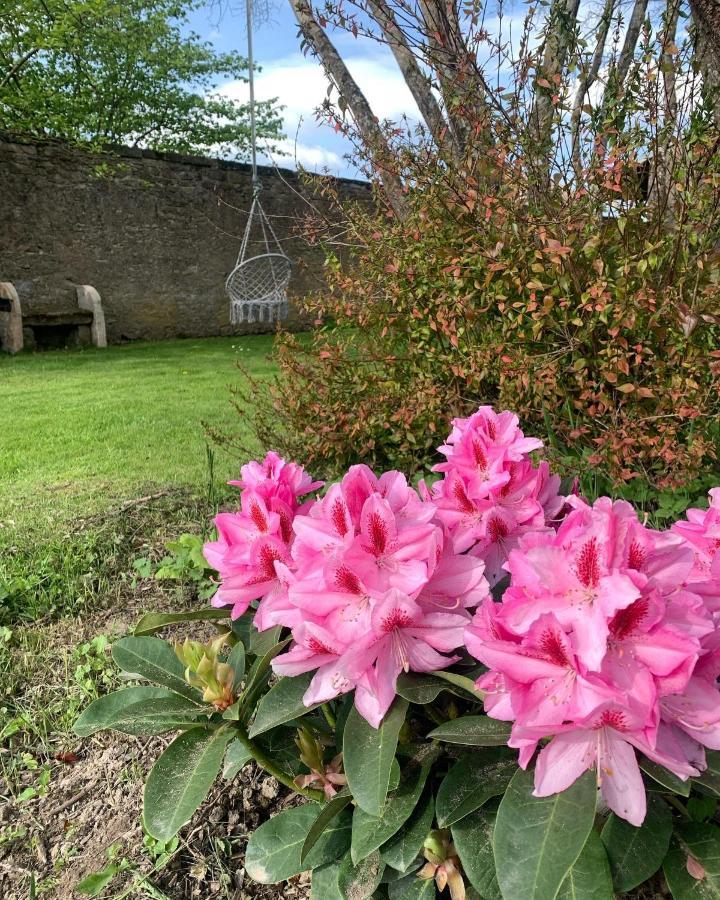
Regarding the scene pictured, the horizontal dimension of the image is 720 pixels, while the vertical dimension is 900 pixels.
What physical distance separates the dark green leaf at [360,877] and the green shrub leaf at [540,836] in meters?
0.31

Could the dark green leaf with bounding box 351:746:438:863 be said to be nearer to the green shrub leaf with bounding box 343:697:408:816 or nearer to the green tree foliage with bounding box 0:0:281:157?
the green shrub leaf with bounding box 343:697:408:816

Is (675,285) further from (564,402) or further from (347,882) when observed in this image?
(347,882)

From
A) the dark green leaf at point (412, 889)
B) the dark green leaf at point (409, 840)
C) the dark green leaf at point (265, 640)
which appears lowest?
the dark green leaf at point (412, 889)

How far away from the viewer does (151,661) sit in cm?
127

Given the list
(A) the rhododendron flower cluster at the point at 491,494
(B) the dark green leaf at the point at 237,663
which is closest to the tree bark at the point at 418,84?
(A) the rhododendron flower cluster at the point at 491,494

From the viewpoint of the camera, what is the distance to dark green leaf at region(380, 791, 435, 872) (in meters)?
1.04

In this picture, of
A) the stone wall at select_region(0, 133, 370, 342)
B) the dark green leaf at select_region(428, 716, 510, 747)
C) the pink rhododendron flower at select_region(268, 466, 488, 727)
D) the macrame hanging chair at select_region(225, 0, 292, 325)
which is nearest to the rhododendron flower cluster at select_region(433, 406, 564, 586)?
the pink rhododendron flower at select_region(268, 466, 488, 727)

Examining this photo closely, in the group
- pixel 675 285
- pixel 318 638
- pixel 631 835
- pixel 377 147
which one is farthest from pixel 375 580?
pixel 377 147

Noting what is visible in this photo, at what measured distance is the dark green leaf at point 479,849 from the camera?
0.98m

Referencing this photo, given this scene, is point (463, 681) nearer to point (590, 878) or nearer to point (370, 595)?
point (370, 595)

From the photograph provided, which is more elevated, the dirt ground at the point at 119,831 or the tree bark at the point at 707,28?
the tree bark at the point at 707,28

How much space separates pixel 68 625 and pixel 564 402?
2014 mm

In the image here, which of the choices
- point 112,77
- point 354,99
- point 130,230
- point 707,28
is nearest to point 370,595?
point 707,28

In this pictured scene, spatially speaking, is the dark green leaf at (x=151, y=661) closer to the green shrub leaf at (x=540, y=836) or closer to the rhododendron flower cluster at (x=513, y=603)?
the rhododendron flower cluster at (x=513, y=603)
